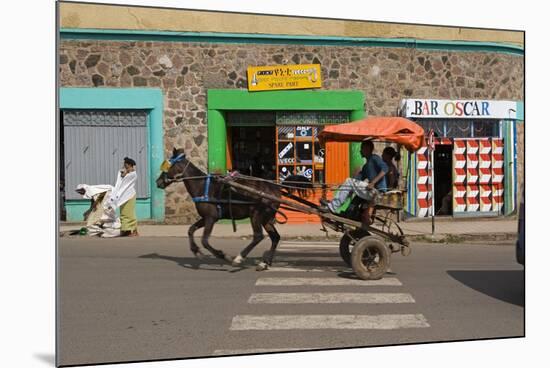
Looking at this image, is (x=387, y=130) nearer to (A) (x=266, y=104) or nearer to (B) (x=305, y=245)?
(A) (x=266, y=104)

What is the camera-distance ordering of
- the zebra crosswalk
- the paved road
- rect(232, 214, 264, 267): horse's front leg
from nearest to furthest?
the paved road < the zebra crosswalk < rect(232, 214, 264, 267): horse's front leg

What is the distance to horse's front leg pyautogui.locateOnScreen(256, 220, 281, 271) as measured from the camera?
29.8 feet

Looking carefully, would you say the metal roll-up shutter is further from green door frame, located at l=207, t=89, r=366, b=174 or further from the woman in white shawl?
green door frame, located at l=207, t=89, r=366, b=174

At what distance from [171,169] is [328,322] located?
3.42 metres

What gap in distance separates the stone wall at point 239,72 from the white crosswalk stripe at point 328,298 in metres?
2.28

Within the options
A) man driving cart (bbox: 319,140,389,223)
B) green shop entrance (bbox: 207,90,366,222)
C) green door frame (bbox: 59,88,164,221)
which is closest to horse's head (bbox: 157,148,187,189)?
green shop entrance (bbox: 207,90,366,222)

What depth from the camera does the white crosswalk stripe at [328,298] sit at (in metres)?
7.38

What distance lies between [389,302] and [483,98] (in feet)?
10.7

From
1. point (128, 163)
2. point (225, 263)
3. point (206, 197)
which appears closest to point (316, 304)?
point (206, 197)

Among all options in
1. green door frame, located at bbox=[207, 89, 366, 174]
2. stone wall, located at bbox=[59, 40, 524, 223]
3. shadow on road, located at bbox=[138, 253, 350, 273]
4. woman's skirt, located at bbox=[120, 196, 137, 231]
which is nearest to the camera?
stone wall, located at bbox=[59, 40, 524, 223]

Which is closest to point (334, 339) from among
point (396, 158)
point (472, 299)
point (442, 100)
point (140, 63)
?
point (472, 299)

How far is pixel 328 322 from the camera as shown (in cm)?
652

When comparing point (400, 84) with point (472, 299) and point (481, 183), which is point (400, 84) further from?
point (472, 299)

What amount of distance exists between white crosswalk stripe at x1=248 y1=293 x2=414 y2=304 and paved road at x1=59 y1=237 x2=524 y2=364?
1cm
